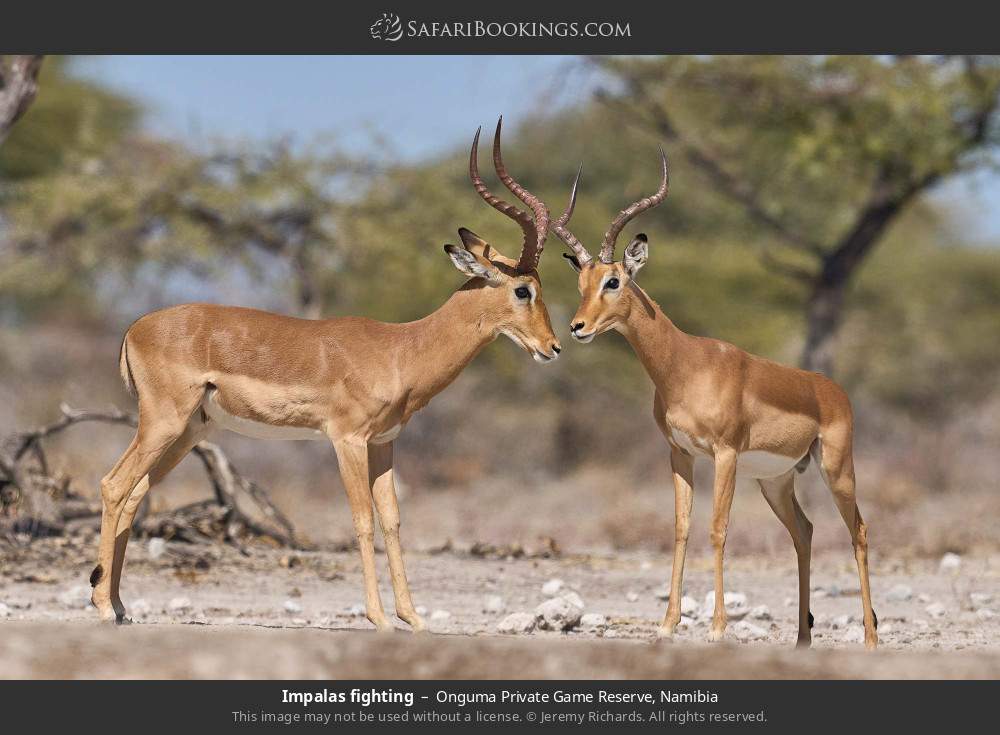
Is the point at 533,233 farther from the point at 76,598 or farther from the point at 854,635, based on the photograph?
the point at 76,598

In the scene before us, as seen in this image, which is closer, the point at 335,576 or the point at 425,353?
the point at 425,353

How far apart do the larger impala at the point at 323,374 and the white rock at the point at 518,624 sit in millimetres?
976

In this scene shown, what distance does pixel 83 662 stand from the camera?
6.25m

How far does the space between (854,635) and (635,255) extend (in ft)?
9.87

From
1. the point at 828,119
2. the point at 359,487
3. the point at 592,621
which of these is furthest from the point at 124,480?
the point at 828,119

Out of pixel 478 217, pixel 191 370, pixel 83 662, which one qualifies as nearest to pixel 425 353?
pixel 191 370

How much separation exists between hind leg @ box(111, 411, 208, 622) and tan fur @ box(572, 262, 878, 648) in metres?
2.48

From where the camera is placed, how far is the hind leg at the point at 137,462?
8266mm

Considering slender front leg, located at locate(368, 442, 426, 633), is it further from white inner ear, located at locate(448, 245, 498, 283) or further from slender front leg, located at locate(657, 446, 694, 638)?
slender front leg, located at locate(657, 446, 694, 638)

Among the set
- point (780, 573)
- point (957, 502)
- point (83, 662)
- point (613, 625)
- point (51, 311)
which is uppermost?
point (51, 311)

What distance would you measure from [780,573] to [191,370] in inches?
250

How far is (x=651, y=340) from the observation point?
852 cm

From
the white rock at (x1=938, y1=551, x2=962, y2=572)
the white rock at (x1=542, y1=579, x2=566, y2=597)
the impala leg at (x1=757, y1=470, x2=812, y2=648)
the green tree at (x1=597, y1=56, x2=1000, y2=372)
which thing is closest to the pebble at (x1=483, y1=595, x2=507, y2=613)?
the white rock at (x1=542, y1=579, x2=566, y2=597)

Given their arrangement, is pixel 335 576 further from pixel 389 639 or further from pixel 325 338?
pixel 389 639
